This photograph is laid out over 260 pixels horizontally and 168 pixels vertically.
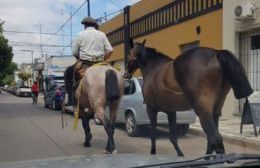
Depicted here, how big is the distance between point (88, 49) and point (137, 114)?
3843 millimetres

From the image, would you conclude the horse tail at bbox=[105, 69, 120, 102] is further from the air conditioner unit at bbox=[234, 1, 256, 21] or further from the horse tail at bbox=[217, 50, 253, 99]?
Result: the air conditioner unit at bbox=[234, 1, 256, 21]

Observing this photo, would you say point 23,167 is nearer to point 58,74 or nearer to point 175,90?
point 175,90

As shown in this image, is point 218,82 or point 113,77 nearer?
point 218,82

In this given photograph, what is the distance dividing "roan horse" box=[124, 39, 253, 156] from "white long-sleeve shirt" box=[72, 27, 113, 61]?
1611mm

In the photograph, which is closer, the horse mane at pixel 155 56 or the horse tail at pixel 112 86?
the horse tail at pixel 112 86

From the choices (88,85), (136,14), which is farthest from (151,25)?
(88,85)

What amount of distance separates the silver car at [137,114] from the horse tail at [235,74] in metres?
5.33

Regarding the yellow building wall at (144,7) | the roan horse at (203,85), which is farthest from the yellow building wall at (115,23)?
the roan horse at (203,85)

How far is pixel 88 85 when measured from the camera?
9.38 metres

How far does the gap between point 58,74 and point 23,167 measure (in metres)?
45.7

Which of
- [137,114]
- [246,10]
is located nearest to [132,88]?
[137,114]

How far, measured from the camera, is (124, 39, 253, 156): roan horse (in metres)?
7.81

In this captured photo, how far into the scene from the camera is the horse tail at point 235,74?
774 centimetres

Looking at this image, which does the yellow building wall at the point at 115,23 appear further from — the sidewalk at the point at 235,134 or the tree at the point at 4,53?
the tree at the point at 4,53
